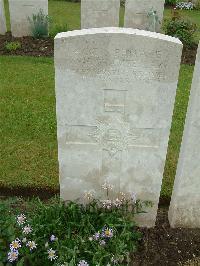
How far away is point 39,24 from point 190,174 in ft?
20.1

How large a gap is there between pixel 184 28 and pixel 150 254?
6.23m

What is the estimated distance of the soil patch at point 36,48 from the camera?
802 centimetres

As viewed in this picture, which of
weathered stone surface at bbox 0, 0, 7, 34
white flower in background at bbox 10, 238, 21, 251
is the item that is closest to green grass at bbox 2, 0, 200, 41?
weathered stone surface at bbox 0, 0, 7, 34

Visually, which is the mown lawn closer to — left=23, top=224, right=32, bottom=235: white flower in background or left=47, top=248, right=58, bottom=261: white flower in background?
left=23, top=224, right=32, bottom=235: white flower in background

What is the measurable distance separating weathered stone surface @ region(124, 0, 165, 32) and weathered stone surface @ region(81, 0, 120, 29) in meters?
0.27

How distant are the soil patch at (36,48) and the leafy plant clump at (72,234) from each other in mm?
5064

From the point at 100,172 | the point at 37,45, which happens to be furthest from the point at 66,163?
the point at 37,45

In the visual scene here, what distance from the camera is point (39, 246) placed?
10.4ft

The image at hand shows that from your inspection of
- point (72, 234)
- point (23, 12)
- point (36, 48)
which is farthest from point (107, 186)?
Answer: point (23, 12)

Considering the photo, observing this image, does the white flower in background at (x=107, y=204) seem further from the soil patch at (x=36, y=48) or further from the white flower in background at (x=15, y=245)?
the soil patch at (x=36, y=48)

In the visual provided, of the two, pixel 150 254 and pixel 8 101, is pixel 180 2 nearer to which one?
pixel 8 101

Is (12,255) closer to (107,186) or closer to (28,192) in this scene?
(107,186)

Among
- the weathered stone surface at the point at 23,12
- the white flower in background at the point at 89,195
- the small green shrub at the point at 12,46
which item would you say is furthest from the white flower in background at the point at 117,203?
the weathered stone surface at the point at 23,12

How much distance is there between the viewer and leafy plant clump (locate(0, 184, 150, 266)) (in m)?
3.04
